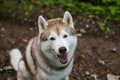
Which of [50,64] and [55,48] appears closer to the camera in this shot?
[55,48]

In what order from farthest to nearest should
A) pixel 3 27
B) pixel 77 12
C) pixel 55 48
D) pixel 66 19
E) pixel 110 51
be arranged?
1. pixel 77 12
2. pixel 3 27
3. pixel 110 51
4. pixel 66 19
5. pixel 55 48

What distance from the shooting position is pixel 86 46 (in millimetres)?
6312

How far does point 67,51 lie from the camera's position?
4.28 meters

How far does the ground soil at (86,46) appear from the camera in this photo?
5.74 m

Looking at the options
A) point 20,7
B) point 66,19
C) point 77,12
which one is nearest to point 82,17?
point 77,12

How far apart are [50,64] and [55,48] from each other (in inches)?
20.4

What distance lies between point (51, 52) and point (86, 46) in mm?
1941

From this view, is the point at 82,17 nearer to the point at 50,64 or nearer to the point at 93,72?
the point at 93,72

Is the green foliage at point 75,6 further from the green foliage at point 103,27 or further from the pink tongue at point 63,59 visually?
the pink tongue at point 63,59

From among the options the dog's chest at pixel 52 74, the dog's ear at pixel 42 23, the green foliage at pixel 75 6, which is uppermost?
the dog's ear at pixel 42 23

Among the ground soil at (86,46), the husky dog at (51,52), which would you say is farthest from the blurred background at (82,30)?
the husky dog at (51,52)

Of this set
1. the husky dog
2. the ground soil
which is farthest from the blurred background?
the husky dog

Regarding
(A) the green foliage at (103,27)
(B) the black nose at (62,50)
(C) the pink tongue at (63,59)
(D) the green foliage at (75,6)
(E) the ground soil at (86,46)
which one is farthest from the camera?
(D) the green foliage at (75,6)

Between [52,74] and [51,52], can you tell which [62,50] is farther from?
[52,74]
